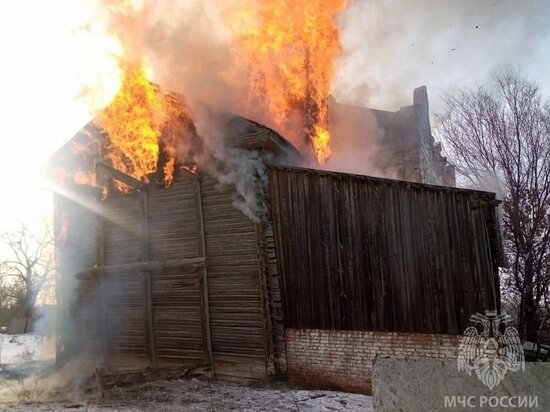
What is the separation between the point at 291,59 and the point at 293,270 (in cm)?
805

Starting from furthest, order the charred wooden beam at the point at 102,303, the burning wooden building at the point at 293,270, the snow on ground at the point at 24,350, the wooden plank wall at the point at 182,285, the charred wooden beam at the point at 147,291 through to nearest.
Answer: 1. the snow on ground at the point at 24,350
2. the charred wooden beam at the point at 102,303
3. the charred wooden beam at the point at 147,291
4. the wooden plank wall at the point at 182,285
5. the burning wooden building at the point at 293,270

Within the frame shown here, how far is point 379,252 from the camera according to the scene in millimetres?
9867

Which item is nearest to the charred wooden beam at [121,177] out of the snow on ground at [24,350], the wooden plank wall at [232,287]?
the wooden plank wall at [232,287]

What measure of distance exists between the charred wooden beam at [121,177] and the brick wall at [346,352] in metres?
5.92

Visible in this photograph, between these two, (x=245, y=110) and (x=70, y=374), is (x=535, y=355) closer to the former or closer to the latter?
(x=245, y=110)

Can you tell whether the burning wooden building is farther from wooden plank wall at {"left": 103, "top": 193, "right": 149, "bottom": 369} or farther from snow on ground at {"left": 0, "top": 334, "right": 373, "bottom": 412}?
snow on ground at {"left": 0, "top": 334, "right": 373, "bottom": 412}

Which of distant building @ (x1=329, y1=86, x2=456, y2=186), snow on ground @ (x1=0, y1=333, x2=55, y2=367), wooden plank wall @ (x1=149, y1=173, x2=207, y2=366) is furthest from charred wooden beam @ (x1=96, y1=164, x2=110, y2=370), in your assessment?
distant building @ (x1=329, y1=86, x2=456, y2=186)

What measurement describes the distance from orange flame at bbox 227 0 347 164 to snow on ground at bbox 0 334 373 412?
8441 millimetres

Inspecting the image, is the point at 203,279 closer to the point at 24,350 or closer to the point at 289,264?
the point at 289,264

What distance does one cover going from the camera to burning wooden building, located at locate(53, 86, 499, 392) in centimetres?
950

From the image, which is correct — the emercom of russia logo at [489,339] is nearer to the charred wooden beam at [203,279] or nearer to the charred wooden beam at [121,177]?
the charred wooden beam at [203,279]

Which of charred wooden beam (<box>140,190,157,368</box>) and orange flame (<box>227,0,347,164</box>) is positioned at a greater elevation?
orange flame (<box>227,0,347,164</box>)

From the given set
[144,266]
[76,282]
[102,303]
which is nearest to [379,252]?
[144,266]

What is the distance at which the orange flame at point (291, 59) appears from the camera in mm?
14320
